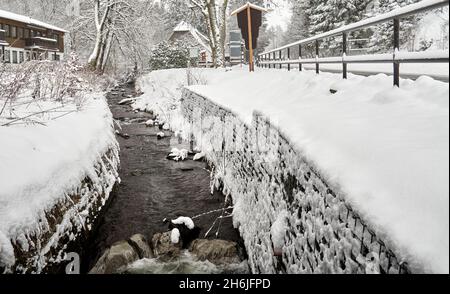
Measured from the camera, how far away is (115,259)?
5.02m

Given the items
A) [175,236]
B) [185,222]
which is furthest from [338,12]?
[175,236]

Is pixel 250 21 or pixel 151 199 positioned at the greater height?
pixel 250 21

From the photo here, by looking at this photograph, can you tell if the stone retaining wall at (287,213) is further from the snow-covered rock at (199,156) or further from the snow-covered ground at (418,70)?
the snow-covered ground at (418,70)

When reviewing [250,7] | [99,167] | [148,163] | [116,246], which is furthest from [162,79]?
[116,246]

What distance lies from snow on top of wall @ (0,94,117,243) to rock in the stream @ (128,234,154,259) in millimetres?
1078

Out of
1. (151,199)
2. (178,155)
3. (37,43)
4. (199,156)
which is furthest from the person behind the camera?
(37,43)

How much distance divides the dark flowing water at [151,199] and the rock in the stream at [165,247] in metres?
0.29

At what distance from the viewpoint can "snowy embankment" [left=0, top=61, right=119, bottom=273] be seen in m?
3.64


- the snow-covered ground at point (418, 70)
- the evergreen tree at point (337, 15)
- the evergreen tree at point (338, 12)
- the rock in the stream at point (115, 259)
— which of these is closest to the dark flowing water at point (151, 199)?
the rock in the stream at point (115, 259)

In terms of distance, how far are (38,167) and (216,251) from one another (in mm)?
2427

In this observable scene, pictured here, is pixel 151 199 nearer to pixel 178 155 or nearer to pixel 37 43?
pixel 178 155

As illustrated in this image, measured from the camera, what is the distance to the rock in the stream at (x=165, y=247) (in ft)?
17.6

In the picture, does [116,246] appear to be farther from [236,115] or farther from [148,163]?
[148,163]

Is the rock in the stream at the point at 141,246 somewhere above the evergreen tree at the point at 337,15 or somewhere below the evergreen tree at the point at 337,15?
below
